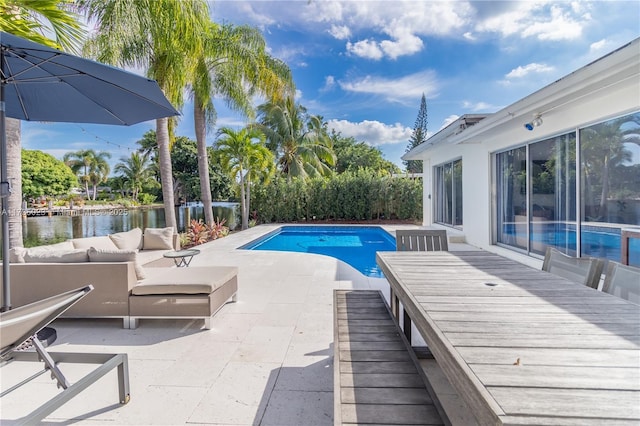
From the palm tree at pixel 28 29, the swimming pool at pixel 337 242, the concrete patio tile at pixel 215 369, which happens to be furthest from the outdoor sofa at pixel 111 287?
the swimming pool at pixel 337 242

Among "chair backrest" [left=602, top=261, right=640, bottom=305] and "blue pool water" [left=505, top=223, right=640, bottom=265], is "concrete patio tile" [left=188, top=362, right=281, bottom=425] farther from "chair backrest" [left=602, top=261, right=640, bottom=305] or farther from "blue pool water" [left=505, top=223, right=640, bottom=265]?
"blue pool water" [left=505, top=223, right=640, bottom=265]

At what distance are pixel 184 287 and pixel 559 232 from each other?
5371 millimetres

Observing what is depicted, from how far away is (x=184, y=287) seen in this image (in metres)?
3.54

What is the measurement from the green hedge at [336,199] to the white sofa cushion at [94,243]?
10568mm

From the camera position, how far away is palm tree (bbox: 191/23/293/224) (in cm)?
998

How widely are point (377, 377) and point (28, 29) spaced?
5.18 meters

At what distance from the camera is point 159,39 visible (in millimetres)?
7656

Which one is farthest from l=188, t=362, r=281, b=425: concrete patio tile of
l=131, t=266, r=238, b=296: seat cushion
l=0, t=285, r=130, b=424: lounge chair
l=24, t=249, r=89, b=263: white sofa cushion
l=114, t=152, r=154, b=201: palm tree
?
l=114, t=152, r=154, b=201: palm tree

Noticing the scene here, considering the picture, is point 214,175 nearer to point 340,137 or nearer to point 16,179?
point 340,137

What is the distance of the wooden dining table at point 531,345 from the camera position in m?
1.02

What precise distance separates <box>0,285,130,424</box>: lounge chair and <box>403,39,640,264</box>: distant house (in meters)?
4.63

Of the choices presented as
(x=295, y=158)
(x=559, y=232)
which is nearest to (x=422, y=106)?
(x=295, y=158)

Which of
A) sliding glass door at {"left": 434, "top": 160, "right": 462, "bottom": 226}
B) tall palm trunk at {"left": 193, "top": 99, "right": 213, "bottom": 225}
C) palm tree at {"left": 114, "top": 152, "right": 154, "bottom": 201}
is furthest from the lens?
palm tree at {"left": 114, "top": 152, "right": 154, "bottom": 201}

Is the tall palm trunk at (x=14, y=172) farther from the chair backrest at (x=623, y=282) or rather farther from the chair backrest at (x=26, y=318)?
the chair backrest at (x=623, y=282)
